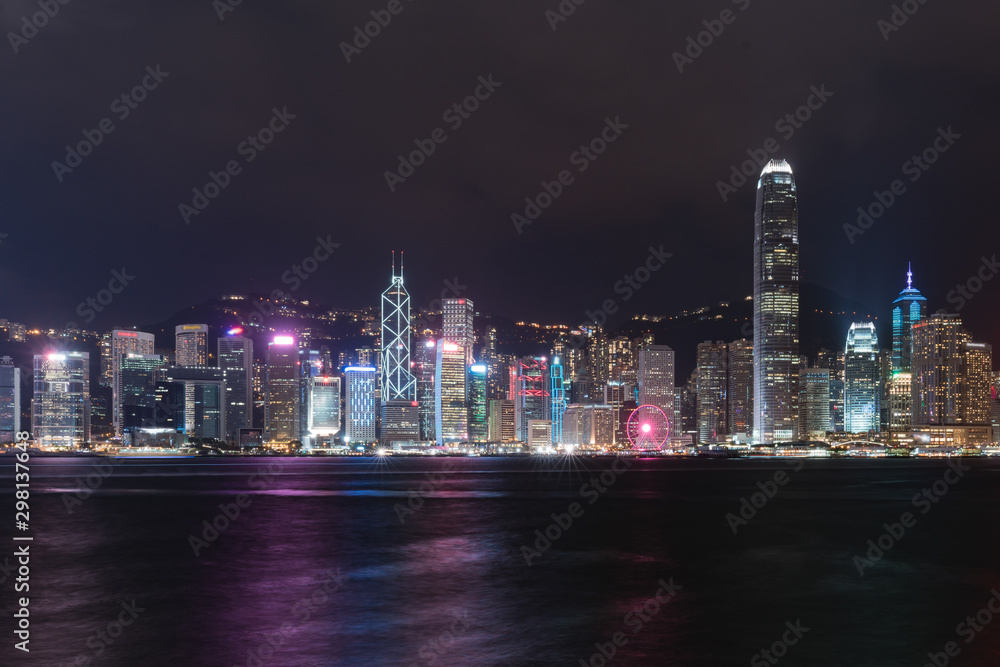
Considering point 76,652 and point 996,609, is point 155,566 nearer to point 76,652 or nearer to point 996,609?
point 76,652

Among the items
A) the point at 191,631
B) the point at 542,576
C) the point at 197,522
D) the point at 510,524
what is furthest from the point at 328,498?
the point at 191,631

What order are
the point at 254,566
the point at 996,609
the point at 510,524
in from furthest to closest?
the point at 510,524 < the point at 254,566 < the point at 996,609

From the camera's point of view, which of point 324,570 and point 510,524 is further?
point 510,524

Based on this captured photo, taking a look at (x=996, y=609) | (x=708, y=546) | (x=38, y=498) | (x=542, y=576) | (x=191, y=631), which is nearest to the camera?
(x=191, y=631)

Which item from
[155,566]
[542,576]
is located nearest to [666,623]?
[542,576]

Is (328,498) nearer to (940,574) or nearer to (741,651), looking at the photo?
(940,574)

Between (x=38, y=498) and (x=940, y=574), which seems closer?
(x=940, y=574)
